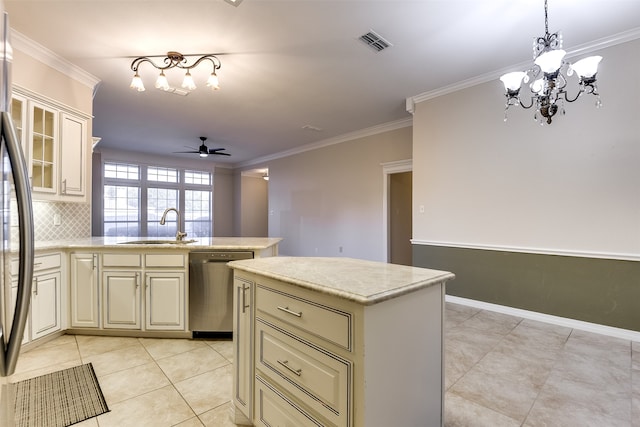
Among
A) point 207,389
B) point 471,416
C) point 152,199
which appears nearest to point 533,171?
point 471,416

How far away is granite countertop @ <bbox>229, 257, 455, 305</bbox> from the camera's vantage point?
1048mm

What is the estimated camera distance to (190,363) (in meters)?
2.26

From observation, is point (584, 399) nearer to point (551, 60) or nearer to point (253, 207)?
point (551, 60)

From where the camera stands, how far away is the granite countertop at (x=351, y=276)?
3.44 ft

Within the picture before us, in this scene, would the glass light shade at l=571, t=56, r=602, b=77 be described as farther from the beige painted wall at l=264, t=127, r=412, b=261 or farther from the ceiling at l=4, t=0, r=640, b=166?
the beige painted wall at l=264, t=127, r=412, b=261

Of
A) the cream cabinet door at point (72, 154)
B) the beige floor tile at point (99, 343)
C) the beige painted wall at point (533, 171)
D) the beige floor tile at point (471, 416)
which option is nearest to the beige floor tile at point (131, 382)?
the beige floor tile at point (99, 343)

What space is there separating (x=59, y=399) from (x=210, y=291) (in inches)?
45.0

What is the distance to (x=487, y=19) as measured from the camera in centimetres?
243

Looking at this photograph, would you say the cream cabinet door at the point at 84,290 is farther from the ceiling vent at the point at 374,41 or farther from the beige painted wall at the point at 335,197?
the beige painted wall at the point at 335,197

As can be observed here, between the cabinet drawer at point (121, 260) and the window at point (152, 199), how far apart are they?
5.69 metres

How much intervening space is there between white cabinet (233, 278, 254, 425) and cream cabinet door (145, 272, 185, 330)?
1.36 m

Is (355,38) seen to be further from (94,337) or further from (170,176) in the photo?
(170,176)

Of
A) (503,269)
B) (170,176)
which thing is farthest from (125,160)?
(503,269)

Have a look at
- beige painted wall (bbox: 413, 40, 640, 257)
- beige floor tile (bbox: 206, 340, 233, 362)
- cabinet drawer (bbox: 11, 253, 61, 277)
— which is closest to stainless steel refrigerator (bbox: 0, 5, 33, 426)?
beige floor tile (bbox: 206, 340, 233, 362)
